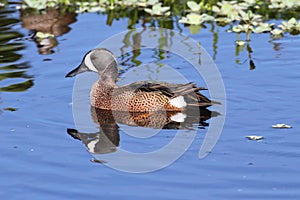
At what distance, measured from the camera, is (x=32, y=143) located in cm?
749

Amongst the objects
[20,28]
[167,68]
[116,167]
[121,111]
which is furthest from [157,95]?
[20,28]

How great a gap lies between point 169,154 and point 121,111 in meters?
1.81

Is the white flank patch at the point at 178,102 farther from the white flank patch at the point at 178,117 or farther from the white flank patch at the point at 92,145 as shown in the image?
the white flank patch at the point at 92,145

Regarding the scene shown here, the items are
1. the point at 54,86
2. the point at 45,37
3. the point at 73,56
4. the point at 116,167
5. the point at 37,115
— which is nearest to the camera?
the point at 116,167

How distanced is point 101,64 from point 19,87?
3.70ft

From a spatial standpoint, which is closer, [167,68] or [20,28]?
[167,68]

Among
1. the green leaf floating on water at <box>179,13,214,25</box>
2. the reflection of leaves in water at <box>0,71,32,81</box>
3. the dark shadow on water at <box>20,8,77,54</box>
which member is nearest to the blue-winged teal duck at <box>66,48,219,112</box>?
the reflection of leaves in water at <box>0,71,32,81</box>

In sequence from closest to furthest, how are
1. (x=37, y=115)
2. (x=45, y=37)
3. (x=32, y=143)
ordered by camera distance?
(x=32, y=143) < (x=37, y=115) < (x=45, y=37)

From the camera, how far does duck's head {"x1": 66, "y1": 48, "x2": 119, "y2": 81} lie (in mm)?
9070

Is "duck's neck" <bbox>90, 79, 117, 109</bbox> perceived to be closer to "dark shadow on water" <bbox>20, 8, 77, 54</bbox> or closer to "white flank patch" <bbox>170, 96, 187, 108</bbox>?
"white flank patch" <bbox>170, 96, 187, 108</bbox>

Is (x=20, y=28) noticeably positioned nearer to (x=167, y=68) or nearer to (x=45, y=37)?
(x=45, y=37)

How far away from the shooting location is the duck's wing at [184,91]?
8.53 metres

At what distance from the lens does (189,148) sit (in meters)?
7.20

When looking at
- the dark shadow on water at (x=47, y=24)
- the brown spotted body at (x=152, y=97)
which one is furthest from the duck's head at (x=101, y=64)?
the dark shadow on water at (x=47, y=24)
